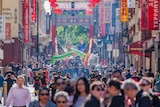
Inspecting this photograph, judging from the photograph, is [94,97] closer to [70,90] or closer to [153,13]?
[70,90]

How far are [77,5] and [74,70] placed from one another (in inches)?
3717

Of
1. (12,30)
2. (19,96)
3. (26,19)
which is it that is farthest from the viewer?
(26,19)

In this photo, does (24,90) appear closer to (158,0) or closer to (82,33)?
(158,0)

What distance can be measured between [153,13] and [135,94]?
25024 millimetres

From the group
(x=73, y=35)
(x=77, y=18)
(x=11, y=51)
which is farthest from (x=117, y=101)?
(x=73, y=35)

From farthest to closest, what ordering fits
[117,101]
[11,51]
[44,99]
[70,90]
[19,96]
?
[11,51] < [19,96] < [70,90] < [44,99] < [117,101]

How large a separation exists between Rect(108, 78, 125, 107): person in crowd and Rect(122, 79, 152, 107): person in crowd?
0.53 feet

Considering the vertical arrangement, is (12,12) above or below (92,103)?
above

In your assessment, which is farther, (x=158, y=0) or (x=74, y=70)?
(x=74, y=70)

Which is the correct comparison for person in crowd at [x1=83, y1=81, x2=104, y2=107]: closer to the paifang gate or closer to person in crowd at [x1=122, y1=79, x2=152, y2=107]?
person in crowd at [x1=122, y1=79, x2=152, y2=107]

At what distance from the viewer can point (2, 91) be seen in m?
29.2

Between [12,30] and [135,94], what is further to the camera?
[12,30]

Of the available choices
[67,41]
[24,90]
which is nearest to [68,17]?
[67,41]

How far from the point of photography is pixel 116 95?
10367 mm
